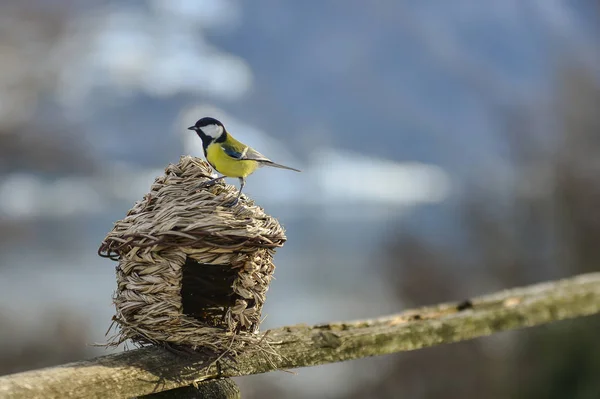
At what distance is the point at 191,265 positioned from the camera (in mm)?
1464

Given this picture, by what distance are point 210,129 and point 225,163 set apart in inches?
4.6

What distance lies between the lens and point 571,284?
3125 mm

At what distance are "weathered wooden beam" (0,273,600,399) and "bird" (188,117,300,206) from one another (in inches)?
18.2

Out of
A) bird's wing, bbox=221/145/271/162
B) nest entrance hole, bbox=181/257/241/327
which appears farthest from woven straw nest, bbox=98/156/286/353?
bird's wing, bbox=221/145/271/162

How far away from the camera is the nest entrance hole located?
4.81 ft

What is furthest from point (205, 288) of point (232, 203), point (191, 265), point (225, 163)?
point (225, 163)

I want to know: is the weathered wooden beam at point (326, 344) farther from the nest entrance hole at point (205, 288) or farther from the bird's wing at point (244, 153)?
the bird's wing at point (244, 153)

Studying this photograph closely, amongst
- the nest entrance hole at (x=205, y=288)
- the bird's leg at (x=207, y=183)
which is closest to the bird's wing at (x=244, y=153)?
the bird's leg at (x=207, y=183)

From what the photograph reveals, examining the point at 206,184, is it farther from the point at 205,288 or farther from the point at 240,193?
the point at 205,288

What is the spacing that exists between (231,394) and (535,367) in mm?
3890

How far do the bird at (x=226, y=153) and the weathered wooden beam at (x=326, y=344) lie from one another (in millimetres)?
463

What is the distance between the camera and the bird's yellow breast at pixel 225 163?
5.15 feet

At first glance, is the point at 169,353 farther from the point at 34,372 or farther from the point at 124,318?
the point at 34,372

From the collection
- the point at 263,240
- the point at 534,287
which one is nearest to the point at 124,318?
the point at 263,240
